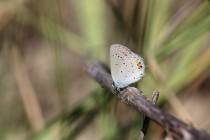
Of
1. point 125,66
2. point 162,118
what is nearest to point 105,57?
point 125,66

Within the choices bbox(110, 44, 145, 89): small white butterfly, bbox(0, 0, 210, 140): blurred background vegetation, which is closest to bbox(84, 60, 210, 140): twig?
bbox(110, 44, 145, 89): small white butterfly

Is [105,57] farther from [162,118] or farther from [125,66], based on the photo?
[162,118]

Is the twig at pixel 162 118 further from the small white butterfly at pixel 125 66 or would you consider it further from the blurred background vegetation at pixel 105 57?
the blurred background vegetation at pixel 105 57

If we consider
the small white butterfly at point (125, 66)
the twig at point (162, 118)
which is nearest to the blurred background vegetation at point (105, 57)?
the small white butterfly at point (125, 66)

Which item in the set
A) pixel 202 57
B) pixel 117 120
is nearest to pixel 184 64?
pixel 202 57

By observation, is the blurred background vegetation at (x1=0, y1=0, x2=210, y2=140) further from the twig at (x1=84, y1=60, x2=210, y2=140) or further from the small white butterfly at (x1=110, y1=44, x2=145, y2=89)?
the twig at (x1=84, y1=60, x2=210, y2=140)

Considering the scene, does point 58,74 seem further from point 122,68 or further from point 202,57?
point 202,57
